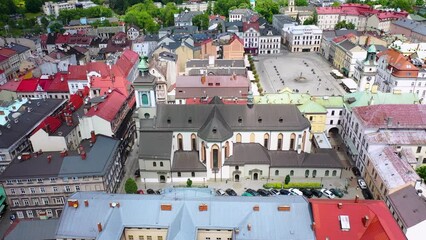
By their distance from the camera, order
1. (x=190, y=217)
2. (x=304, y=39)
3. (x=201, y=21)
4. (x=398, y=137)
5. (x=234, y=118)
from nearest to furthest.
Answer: (x=190, y=217), (x=398, y=137), (x=234, y=118), (x=304, y=39), (x=201, y=21)

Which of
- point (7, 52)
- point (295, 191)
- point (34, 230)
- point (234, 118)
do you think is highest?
point (7, 52)

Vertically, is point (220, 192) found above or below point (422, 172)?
A: below

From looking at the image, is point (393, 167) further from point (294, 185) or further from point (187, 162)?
point (187, 162)

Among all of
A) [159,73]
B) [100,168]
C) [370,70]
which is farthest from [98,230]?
[370,70]

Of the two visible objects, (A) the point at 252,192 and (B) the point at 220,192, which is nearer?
(A) the point at 252,192

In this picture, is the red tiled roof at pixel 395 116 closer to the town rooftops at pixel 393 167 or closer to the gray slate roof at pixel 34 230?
the town rooftops at pixel 393 167

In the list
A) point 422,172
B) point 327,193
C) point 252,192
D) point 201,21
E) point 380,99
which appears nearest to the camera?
point 422,172

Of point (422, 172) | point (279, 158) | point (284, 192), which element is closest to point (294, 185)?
point (284, 192)

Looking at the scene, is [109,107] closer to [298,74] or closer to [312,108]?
[312,108]
